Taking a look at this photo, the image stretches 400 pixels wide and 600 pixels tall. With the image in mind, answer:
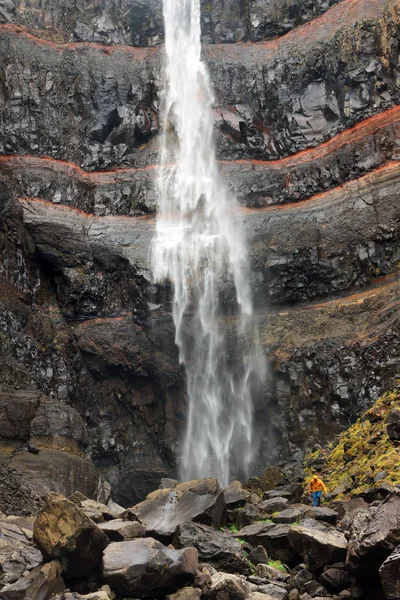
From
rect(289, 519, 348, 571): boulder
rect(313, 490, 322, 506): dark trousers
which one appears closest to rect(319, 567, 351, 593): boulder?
rect(289, 519, 348, 571): boulder

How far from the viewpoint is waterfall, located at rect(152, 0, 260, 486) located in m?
29.2

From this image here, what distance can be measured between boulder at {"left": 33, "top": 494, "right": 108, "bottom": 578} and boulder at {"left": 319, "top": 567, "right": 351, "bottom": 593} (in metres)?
3.41

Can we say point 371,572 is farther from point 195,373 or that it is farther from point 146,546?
point 195,373

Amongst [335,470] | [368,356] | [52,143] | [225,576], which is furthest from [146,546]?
[52,143]

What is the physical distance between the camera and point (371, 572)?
8.24 metres

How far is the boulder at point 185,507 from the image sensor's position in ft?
42.2

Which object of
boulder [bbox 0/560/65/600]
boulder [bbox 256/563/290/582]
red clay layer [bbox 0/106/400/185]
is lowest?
boulder [bbox 256/563/290/582]

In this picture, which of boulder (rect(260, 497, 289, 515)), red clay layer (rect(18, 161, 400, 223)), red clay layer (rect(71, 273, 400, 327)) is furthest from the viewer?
red clay layer (rect(18, 161, 400, 223))

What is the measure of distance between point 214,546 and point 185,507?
266cm

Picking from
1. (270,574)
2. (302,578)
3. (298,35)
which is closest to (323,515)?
(270,574)

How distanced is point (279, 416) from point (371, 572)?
1973 cm

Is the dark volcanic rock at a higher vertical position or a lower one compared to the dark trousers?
higher

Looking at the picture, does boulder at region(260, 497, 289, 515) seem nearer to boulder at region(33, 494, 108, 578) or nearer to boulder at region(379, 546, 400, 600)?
boulder at region(33, 494, 108, 578)

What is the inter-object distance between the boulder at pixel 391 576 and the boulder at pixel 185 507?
17.3 feet
